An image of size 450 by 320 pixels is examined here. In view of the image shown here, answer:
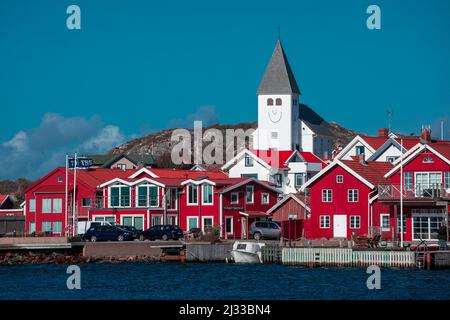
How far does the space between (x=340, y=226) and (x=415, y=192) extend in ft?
27.1

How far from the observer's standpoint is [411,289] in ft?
183

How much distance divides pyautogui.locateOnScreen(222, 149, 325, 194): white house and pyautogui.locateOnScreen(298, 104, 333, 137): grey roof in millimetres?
33907

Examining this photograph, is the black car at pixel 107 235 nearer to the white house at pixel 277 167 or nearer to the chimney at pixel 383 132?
the white house at pixel 277 167

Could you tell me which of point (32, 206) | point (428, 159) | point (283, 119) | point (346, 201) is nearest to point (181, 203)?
point (346, 201)

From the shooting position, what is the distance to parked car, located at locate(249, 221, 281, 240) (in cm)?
8444

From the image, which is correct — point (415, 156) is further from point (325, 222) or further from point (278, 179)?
point (278, 179)

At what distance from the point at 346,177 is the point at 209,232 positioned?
37.7ft

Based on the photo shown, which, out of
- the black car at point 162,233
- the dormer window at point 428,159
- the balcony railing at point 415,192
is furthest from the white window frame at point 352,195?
the black car at point 162,233

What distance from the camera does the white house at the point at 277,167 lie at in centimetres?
11794

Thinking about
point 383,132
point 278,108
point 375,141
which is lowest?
point 375,141

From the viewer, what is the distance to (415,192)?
253 ft

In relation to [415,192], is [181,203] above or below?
below

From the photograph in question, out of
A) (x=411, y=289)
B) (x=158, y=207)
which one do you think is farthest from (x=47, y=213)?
(x=411, y=289)
